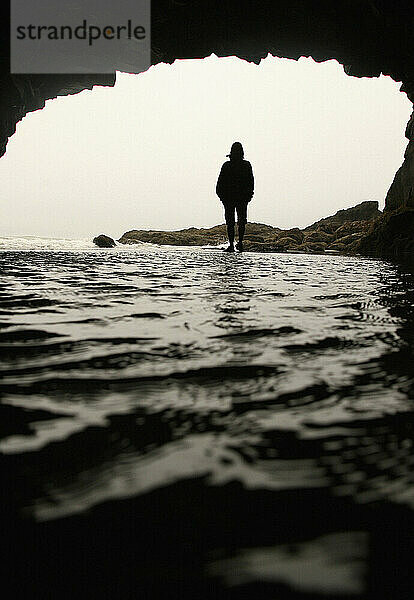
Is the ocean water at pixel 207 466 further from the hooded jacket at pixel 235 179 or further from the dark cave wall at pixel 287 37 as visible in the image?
the dark cave wall at pixel 287 37

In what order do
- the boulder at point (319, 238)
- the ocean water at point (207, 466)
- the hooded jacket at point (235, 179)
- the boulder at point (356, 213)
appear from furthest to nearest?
the boulder at point (356, 213), the boulder at point (319, 238), the hooded jacket at point (235, 179), the ocean water at point (207, 466)

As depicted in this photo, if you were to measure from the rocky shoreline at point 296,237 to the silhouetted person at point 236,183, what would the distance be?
268 inches

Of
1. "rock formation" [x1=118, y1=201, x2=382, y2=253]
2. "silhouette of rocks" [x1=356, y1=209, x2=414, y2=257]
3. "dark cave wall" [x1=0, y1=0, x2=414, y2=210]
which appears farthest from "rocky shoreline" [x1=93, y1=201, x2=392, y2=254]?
"dark cave wall" [x1=0, y1=0, x2=414, y2=210]

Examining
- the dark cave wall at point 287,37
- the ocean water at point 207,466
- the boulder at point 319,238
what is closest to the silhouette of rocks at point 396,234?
the dark cave wall at point 287,37

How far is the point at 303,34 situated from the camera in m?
14.7

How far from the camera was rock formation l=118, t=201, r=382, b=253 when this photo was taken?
84.5 ft

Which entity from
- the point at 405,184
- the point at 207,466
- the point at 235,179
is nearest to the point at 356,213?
the point at 405,184

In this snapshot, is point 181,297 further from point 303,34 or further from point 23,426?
point 303,34

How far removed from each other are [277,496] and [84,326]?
1.96 m

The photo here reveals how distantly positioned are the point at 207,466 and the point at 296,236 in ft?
105

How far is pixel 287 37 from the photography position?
14.9 metres

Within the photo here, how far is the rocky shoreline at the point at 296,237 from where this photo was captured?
24.7 metres

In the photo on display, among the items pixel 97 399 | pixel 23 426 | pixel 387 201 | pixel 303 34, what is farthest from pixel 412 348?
pixel 387 201

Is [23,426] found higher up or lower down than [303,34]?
lower down
